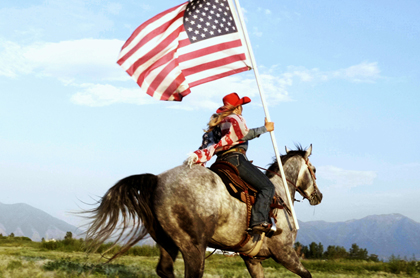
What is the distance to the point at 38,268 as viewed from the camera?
9344mm

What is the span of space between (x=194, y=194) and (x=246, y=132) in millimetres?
1593

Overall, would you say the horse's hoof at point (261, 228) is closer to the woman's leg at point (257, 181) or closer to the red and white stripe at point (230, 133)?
the woman's leg at point (257, 181)

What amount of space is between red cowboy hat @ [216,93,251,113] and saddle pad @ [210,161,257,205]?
1.07m

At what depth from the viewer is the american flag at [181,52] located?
27.0 ft

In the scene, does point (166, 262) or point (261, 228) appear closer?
point (261, 228)

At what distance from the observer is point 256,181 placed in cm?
730

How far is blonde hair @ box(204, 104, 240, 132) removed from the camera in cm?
746

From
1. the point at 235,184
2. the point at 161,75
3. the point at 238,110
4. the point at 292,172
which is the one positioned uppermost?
the point at 161,75

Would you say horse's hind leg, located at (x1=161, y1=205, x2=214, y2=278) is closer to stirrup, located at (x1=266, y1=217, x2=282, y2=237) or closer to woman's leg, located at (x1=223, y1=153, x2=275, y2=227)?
woman's leg, located at (x1=223, y1=153, x2=275, y2=227)

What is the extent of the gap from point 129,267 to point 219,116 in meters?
5.47

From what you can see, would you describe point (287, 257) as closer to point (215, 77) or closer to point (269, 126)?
point (269, 126)

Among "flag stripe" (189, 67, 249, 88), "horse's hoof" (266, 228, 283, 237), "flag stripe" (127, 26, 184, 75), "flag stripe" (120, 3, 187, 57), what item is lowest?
"horse's hoof" (266, 228, 283, 237)

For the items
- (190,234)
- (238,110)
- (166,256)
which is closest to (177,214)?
(190,234)

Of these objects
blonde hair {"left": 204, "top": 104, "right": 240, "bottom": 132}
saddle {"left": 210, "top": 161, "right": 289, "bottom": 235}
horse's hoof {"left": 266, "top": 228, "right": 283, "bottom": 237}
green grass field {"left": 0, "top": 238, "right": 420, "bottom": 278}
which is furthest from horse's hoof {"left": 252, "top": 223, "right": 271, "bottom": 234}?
green grass field {"left": 0, "top": 238, "right": 420, "bottom": 278}
